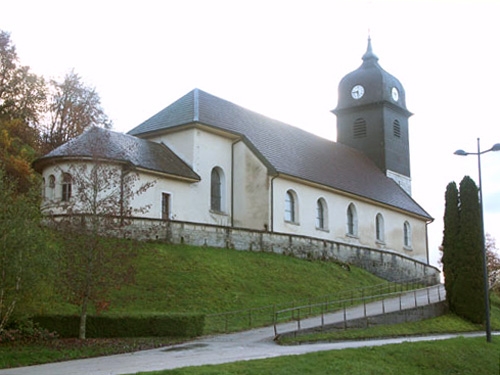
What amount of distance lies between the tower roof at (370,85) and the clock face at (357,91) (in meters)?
0.12

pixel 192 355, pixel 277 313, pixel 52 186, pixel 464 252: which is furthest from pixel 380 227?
pixel 192 355

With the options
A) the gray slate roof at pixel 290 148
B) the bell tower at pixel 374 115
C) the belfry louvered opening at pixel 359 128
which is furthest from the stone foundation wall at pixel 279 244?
the belfry louvered opening at pixel 359 128

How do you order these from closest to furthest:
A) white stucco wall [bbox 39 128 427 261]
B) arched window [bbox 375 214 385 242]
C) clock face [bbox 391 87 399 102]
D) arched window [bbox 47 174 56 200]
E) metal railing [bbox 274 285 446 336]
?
1. metal railing [bbox 274 285 446 336]
2. arched window [bbox 47 174 56 200]
3. white stucco wall [bbox 39 128 427 261]
4. arched window [bbox 375 214 385 242]
5. clock face [bbox 391 87 399 102]

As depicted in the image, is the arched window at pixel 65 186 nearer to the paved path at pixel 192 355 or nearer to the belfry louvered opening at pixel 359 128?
the paved path at pixel 192 355

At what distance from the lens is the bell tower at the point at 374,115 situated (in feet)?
182

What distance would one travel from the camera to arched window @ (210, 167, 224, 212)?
3988 centimetres

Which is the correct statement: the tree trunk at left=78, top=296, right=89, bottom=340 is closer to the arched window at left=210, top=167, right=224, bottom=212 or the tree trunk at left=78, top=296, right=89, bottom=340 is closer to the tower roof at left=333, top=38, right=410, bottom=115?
the arched window at left=210, top=167, right=224, bottom=212

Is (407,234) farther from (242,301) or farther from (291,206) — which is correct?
(242,301)

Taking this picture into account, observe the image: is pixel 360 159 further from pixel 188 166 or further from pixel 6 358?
pixel 6 358

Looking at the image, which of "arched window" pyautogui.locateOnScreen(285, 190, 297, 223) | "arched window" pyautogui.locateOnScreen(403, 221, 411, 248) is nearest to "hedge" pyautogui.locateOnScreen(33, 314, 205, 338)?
"arched window" pyautogui.locateOnScreen(285, 190, 297, 223)

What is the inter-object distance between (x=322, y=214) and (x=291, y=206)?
3.42 m

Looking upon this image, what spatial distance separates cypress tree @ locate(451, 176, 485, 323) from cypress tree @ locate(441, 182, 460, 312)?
0.16 meters

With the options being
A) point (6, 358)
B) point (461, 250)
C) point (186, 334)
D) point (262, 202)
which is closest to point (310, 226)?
point (262, 202)

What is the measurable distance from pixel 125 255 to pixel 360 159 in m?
34.2
